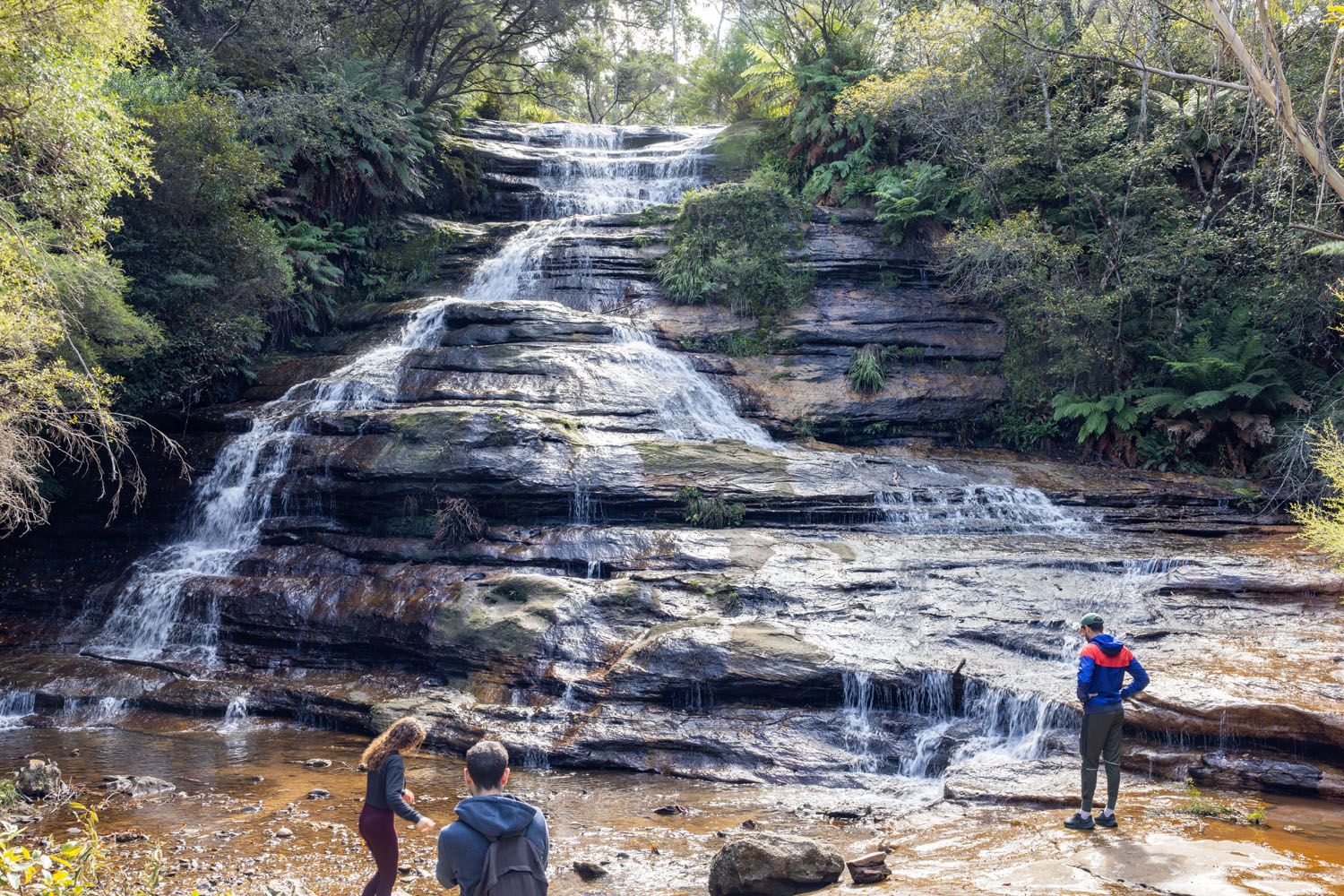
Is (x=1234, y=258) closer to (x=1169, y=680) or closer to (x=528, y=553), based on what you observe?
(x=1169, y=680)

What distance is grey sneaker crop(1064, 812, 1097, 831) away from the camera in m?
6.65

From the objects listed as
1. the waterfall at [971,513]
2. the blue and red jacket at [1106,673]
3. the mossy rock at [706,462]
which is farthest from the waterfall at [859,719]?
the mossy rock at [706,462]

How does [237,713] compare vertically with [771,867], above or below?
below

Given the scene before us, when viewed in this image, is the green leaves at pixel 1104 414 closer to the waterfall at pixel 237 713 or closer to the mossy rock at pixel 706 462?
the mossy rock at pixel 706 462

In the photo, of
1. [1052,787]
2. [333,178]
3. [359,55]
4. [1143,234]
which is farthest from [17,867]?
[359,55]

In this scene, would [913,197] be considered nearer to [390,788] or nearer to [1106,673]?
[1106,673]

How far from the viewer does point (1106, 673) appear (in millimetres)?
6711

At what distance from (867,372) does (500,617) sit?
9.36m

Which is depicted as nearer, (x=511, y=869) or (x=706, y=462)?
(x=511, y=869)

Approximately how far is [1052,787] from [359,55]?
2372 cm

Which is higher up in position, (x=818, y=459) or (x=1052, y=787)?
(x=818, y=459)

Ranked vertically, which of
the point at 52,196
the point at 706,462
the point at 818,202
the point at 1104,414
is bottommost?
the point at 706,462

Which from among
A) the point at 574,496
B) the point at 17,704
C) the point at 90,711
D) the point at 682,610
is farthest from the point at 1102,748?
the point at 17,704

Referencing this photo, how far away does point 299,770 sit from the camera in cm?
907
